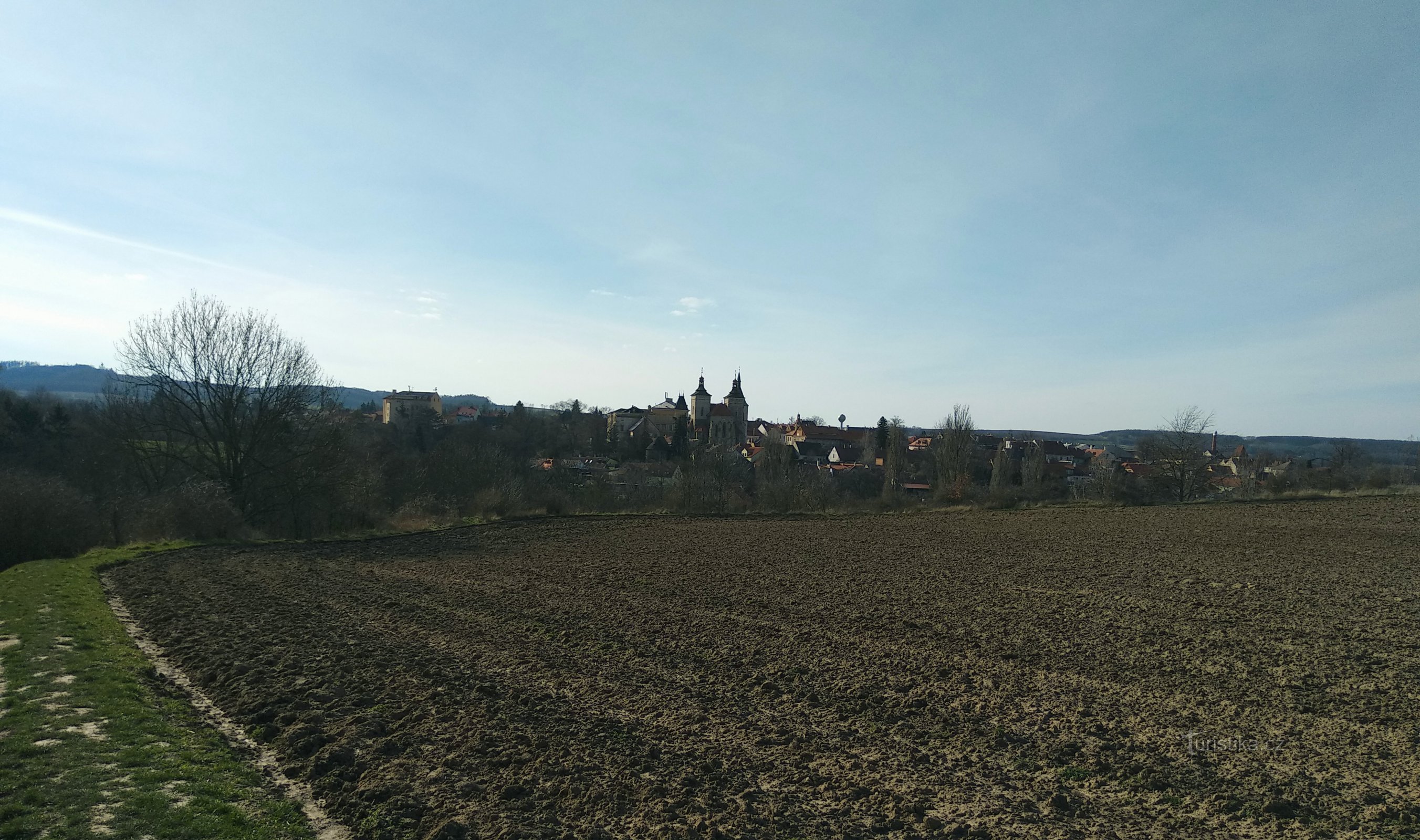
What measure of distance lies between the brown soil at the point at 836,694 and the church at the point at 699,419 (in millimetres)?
88141

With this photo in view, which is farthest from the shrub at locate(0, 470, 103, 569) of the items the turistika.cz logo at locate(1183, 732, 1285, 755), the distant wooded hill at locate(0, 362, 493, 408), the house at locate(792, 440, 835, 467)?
the distant wooded hill at locate(0, 362, 493, 408)

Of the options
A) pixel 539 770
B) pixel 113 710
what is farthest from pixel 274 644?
pixel 539 770

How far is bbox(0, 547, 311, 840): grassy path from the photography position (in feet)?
19.0

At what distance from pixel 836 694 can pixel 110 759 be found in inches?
288

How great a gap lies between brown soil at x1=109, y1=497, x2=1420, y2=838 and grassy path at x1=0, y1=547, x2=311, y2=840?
22.6 inches

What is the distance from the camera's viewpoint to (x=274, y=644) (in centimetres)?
1198

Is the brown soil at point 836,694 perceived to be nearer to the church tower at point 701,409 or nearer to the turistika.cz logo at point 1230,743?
the turistika.cz logo at point 1230,743

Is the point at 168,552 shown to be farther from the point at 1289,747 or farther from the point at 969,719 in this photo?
the point at 1289,747

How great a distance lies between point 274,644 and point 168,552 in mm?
16817

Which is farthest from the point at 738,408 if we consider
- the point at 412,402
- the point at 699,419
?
the point at 412,402

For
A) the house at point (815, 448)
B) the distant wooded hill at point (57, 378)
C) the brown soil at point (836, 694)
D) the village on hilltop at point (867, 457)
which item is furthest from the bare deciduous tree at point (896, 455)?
the distant wooded hill at point (57, 378)

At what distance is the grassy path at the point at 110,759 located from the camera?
19.0 ft

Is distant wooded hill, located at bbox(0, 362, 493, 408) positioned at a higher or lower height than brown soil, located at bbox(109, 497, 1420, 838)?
higher

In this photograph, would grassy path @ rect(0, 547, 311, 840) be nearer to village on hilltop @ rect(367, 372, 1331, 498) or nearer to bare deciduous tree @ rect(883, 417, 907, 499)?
village on hilltop @ rect(367, 372, 1331, 498)
